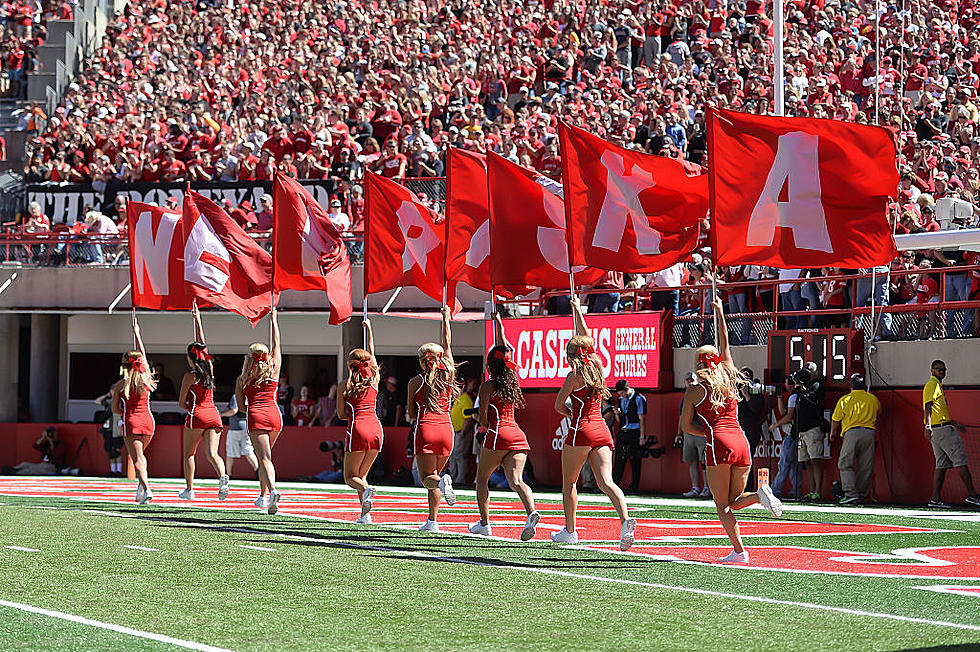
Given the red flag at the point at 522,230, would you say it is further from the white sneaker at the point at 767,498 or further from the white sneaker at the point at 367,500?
the white sneaker at the point at 767,498

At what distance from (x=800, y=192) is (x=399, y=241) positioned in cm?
564

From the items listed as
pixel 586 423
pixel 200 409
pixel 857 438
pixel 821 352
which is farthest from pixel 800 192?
pixel 200 409

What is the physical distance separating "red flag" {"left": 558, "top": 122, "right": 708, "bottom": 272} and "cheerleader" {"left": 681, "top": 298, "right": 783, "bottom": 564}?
3.75 m

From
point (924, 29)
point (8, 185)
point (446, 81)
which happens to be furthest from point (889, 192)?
point (8, 185)

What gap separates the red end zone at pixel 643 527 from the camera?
11578mm

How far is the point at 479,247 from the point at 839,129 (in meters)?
4.62

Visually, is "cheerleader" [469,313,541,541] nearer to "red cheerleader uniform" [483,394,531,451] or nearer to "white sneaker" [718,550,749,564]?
"red cheerleader uniform" [483,394,531,451]

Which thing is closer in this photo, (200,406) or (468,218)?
(468,218)

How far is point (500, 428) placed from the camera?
43.3ft

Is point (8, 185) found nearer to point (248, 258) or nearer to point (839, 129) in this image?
point (248, 258)

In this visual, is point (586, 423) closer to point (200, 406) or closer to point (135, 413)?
point (200, 406)

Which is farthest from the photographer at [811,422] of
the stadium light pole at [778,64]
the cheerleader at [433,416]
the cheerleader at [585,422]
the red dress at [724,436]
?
the red dress at [724,436]

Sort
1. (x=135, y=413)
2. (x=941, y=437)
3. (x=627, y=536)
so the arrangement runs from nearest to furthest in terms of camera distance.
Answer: (x=627, y=536), (x=135, y=413), (x=941, y=437)

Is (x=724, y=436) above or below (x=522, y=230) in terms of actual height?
below
